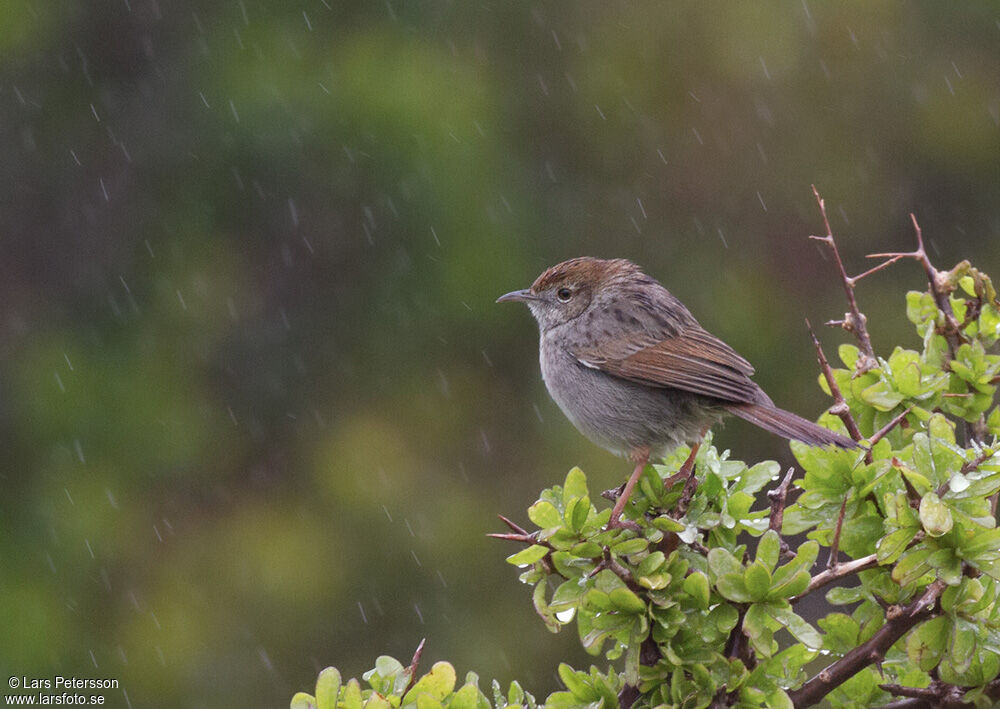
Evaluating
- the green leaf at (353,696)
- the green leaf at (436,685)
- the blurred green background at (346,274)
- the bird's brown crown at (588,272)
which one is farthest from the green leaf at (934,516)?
the blurred green background at (346,274)

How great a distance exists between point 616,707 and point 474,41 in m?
7.77

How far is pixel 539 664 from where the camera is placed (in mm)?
9578

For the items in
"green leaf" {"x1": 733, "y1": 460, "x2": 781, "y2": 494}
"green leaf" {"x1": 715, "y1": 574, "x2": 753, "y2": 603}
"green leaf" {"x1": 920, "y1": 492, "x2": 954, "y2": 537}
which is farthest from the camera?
"green leaf" {"x1": 733, "y1": 460, "x2": 781, "y2": 494}

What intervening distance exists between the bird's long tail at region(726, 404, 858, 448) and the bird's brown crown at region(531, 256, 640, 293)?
119cm

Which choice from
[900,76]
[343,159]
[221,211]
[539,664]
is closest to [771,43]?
[900,76]

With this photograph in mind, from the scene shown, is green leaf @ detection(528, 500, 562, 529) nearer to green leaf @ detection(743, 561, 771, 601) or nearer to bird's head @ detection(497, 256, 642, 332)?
green leaf @ detection(743, 561, 771, 601)

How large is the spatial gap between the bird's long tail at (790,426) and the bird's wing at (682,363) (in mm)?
53

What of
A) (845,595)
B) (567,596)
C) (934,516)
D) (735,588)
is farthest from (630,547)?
(934,516)

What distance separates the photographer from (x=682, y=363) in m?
4.99

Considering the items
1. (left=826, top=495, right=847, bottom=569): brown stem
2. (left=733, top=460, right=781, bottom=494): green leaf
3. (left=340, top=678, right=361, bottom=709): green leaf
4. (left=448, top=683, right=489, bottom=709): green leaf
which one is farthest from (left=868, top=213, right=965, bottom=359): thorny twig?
(left=340, top=678, right=361, bottom=709): green leaf

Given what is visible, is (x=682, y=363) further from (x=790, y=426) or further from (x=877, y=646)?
(x=877, y=646)

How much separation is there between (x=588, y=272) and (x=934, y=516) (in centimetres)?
327

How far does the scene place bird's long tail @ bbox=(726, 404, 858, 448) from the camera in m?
3.50

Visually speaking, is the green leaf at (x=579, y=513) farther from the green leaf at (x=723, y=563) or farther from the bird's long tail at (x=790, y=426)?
the bird's long tail at (x=790, y=426)
